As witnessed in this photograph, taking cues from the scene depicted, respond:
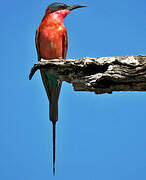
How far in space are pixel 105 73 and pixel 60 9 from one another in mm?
3957

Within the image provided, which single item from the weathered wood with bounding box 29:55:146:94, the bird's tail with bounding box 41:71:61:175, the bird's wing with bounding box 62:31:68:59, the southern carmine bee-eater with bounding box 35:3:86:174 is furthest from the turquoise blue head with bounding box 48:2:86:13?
the weathered wood with bounding box 29:55:146:94

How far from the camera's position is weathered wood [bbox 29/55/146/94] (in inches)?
84.6

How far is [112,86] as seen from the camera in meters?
2.22

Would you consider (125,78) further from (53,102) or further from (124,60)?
(53,102)

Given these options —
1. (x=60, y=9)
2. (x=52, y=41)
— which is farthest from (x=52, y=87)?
(x=60, y=9)

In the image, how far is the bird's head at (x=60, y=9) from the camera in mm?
5820

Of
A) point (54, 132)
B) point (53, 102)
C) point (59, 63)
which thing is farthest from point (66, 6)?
point (59, 63)

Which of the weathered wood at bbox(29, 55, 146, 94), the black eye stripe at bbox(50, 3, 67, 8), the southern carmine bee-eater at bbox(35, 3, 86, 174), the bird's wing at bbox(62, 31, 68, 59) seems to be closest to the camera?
the weathered wood at bbox(29, 55, 146, 94)

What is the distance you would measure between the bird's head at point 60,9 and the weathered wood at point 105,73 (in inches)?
140

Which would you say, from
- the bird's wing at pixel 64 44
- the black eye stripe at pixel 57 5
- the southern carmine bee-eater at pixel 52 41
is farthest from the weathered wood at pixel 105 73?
the black eye stripe at pixel 57 5

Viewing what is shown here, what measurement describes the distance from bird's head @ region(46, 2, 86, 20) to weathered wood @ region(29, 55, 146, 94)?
3.56 m

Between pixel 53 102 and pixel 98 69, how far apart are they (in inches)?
123

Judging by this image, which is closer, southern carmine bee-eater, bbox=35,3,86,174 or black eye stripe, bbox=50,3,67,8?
southern carmine bee-eater, bbox=35,3,86,174

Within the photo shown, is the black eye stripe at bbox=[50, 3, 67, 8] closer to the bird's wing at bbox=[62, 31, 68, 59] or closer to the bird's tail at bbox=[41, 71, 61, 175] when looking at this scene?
the bird's wing at bbox=[62, 31, 68, 59]
